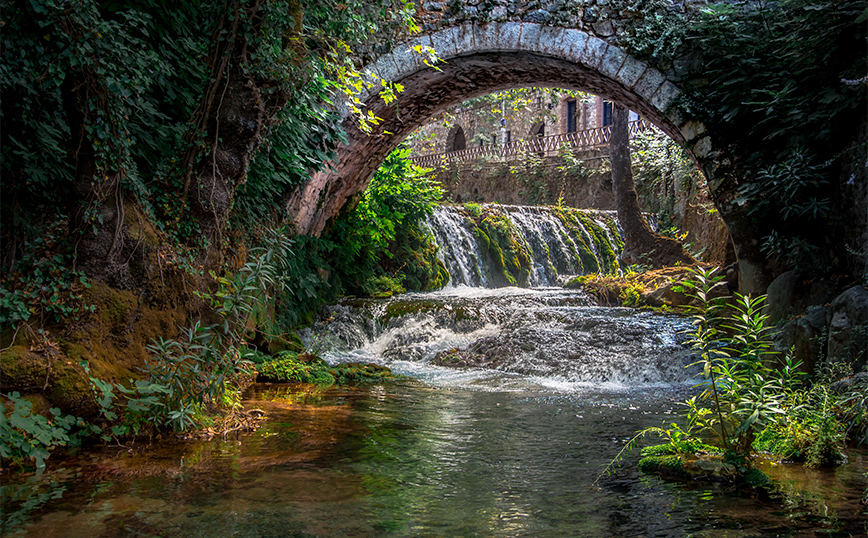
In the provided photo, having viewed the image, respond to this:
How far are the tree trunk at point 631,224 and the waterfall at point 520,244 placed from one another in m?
2.18

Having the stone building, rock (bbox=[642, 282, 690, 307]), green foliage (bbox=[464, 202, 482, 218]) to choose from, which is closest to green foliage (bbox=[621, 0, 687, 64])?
rock (bbox=[642, 282, 690, 307])

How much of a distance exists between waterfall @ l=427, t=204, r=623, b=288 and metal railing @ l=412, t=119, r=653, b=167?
4.33 metres

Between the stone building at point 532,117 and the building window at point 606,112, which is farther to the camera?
the stone building at point 532,117

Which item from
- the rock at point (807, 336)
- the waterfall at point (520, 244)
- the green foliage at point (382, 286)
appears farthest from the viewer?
the waterfall at point (520, 244)

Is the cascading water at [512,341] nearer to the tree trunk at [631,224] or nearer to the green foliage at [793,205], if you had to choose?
the green foliage at [793,205]

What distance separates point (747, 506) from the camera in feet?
8.36

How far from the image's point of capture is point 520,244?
1332cm

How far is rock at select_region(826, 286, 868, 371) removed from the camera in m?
4.16

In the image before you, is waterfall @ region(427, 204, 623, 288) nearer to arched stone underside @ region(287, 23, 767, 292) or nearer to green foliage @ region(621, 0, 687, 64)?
arched stone underside @ region(287, 23, 767, 292)

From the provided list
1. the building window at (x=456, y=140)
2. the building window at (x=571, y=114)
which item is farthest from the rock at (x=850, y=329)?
the building window at (x=456, y=140)

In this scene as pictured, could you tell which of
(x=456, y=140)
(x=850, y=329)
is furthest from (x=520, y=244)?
(x=456, y=140)

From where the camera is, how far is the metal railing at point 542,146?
58.4ft

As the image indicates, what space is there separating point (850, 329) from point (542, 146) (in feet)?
52.5

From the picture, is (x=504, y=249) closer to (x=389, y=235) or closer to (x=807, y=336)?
(x=389, y=235)
